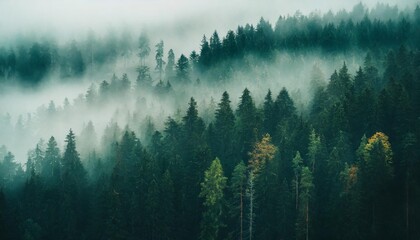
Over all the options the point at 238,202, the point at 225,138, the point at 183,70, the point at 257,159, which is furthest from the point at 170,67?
the point at 238,202

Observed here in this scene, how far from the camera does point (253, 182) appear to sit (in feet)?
291

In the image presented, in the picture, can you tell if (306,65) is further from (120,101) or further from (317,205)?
(317,205)

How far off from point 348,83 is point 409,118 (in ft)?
80.5

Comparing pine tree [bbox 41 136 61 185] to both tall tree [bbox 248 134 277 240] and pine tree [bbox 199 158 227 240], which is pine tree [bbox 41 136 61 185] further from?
tall tree [bbox 248 134 277 240]

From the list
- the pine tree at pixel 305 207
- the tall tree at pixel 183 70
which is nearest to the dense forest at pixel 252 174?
the pine tree at pixel 305 207

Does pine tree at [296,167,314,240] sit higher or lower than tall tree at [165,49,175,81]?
lower

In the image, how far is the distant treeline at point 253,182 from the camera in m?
82.0

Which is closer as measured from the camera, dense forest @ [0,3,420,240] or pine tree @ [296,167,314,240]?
pine tree @ [296,167,314,240]

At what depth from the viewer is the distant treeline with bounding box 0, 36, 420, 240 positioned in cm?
8200

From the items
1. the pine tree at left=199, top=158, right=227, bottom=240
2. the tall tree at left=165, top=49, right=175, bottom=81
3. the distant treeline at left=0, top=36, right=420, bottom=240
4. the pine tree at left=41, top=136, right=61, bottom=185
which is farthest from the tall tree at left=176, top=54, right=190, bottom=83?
the pine tree at left=199, top=158, right=227, bottom=240

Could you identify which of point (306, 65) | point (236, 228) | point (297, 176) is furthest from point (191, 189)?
point (306, 65)

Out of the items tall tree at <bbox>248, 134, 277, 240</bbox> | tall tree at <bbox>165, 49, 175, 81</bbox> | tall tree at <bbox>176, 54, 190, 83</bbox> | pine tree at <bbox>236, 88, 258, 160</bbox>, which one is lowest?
tall tree at <bbox>248, 134, 277, 240</bbox>

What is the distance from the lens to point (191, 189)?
92250 millimetres

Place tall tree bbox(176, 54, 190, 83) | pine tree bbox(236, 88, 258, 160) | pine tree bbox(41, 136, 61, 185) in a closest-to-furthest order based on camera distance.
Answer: pine tree bbox(236, 88, 258, 160)
pine tree bbox(41, 136, 61, 185)
tall tree bbox(176, 54, 190, 83)
